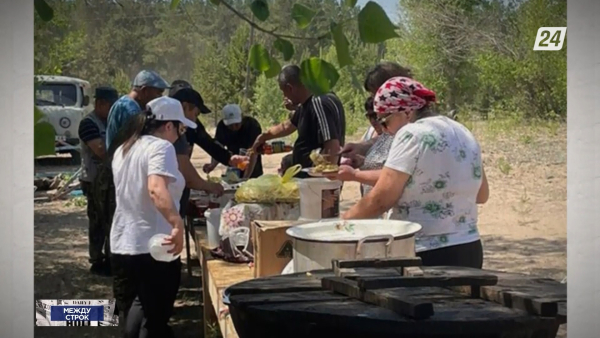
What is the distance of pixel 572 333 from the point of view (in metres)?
2.62

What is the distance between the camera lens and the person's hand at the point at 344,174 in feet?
9.55

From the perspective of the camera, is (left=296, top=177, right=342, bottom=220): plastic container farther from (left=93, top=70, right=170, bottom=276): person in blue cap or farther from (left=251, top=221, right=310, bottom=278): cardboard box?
(left=93, top=70, right=170, bottom=276): person in blue cap

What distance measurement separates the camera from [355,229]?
247cm

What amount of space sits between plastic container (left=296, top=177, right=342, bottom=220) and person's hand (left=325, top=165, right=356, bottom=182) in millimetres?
19

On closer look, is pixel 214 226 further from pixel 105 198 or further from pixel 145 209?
pixel 105 198

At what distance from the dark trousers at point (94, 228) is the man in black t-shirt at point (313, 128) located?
2.92 ft

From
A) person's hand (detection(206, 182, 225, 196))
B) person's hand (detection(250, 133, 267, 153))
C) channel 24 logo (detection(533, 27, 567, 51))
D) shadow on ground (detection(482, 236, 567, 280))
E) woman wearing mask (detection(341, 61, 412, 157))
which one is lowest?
shadow on ground (detection(482, 236, 567, 280))

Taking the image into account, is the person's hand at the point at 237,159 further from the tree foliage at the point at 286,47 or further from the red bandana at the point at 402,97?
the red bandana at the point at 402,97

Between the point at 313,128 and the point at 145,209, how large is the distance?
3.64 ft

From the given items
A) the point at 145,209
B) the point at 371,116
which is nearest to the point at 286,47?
the point at 145,209

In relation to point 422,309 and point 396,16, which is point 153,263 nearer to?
point 396,16

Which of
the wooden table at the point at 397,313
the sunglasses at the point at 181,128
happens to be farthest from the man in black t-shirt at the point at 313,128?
the wooden table at the point at 397,313

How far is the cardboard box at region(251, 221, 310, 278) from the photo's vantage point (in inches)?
105

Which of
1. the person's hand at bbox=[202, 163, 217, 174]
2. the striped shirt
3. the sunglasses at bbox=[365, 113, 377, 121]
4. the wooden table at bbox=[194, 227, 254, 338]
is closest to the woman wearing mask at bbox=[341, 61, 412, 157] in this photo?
the sunglasses at bbox=[365, 113, 377, 121]
